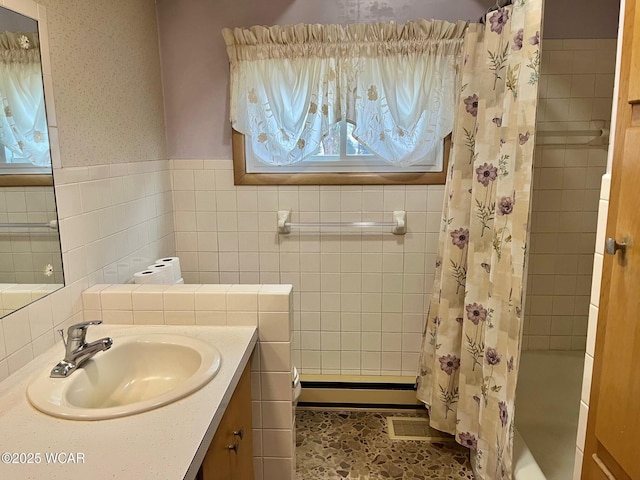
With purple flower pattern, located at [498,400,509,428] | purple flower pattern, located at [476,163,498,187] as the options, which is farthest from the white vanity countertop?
purple flower pattern, located at [476,163,498,187]

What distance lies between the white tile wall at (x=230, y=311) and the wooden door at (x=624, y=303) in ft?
3.13

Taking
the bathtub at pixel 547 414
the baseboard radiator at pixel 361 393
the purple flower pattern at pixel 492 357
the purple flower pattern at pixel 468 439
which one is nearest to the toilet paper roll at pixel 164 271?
the baseboard radiator at pixel 361 393

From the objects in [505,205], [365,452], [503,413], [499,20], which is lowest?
[365,452]

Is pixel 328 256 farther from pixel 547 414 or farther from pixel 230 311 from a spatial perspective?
pixel 547 414

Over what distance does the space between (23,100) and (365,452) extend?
81.7 inches

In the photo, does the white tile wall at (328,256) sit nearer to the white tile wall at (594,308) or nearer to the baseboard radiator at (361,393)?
the baseboard radiator at (361,393)

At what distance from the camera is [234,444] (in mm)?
1431

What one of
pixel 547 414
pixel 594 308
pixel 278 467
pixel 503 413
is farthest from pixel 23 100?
pixel 547 414

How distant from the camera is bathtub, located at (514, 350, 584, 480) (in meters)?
1.95

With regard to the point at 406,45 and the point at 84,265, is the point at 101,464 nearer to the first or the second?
the point at 84,265

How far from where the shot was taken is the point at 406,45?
8.02 feet

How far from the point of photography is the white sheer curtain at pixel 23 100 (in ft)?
4.44

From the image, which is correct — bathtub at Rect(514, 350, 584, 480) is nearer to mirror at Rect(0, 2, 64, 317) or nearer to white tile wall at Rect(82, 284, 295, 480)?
white tile wall at Rect(82, 284, 295, 480)

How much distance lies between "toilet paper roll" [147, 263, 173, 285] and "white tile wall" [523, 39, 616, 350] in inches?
76.4
